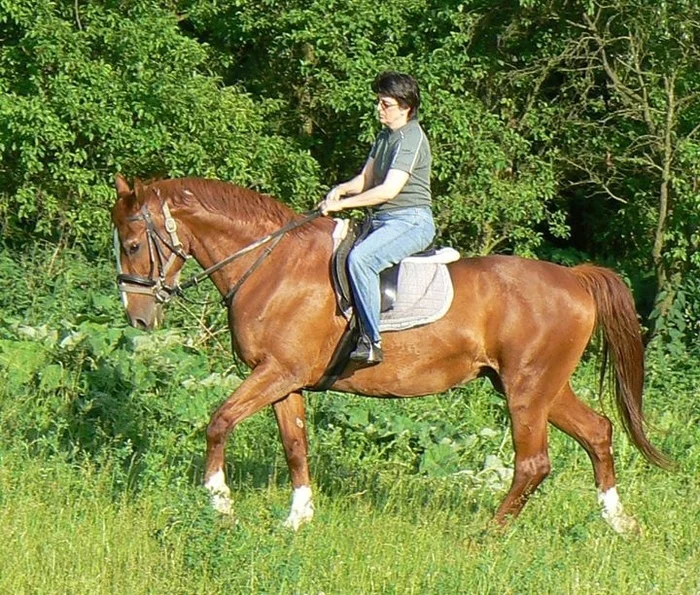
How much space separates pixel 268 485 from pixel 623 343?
253cm

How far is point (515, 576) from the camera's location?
6145 millimetres

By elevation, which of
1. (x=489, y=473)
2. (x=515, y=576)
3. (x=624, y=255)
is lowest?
(x=624, y=255)

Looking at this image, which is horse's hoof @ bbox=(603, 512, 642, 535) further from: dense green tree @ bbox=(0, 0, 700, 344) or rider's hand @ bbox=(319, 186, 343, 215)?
dense green tree @ bbox=(0, 0, 700, 344)

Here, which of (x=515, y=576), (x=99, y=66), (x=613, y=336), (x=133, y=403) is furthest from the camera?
(x=99, y=66)

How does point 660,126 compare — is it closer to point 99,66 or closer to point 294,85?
point 294,85

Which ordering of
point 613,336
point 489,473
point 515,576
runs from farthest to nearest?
point 489,473
point 613,336
point 515,576

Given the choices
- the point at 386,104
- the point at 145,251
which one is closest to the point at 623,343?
the point at 386,104

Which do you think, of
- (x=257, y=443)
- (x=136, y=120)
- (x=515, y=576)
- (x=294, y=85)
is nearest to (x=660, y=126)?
(x=294, y=85)

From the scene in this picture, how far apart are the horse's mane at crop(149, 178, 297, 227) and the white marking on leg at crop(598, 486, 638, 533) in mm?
2675

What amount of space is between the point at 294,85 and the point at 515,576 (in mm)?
10631

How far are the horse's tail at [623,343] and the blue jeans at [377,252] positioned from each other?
1280 millimetres

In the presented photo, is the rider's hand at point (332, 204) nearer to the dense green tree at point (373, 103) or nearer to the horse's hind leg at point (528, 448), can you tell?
the horse's hind leg at point (528, 448)

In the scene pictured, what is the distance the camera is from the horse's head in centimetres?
737

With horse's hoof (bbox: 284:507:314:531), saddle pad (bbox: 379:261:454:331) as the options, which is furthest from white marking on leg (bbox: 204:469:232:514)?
saddle pad (bbox: 379:261:454:331)
